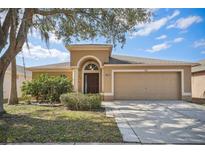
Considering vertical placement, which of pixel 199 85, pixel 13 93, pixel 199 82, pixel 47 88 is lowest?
pixel 13 93

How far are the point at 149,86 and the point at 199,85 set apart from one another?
6990 millimetres

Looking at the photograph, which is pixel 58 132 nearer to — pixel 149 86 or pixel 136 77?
pixel 136 77

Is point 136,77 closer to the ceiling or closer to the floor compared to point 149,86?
closer to the ceiling

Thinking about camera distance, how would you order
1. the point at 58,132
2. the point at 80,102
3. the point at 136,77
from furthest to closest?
1. the point at 136,77
2. the point at 80,102
3. the point at 58,132

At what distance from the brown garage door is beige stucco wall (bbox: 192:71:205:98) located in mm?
4716

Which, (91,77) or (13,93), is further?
(91,77)

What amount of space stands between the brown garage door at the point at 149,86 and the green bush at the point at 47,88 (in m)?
4.82

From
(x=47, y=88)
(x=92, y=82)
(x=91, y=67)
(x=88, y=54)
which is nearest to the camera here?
(x=47, y=88)

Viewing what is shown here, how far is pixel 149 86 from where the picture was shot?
61.0 ft

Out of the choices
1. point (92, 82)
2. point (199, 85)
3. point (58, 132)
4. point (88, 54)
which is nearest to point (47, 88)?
point (88, 54)

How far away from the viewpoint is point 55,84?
15.7 m

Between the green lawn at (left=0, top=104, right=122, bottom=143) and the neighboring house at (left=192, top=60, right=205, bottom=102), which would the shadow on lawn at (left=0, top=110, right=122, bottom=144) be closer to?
the green lawn at (left=0, top=104, right=122, bottom=143)
